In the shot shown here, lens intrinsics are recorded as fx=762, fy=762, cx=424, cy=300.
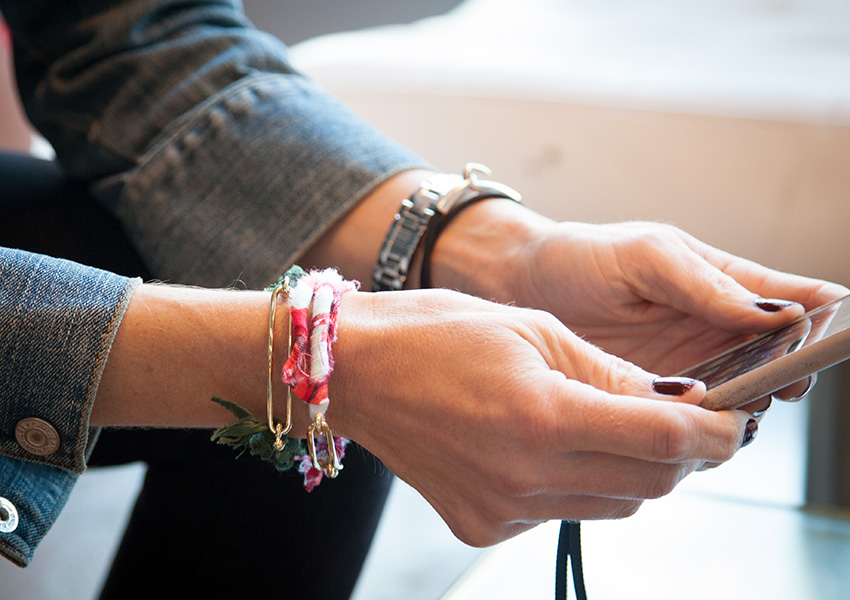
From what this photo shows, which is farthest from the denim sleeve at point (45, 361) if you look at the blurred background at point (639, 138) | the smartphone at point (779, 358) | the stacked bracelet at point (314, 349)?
the blurred background at point (639, 138)

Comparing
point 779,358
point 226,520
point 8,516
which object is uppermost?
point 779,358

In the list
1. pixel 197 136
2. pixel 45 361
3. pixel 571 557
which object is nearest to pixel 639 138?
pixel 197 136

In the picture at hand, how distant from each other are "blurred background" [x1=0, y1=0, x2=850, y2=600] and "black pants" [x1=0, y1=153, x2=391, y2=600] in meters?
0.28

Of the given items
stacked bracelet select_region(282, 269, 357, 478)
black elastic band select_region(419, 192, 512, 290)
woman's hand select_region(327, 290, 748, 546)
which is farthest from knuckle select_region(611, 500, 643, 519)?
black elastic band select_region(419, 192, 512, 290)

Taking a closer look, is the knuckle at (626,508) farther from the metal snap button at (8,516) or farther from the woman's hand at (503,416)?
the metal snap button at (8,516)

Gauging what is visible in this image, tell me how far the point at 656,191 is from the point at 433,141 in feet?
1.24

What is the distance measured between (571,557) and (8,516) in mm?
332

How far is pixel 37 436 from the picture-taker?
1.43 ft

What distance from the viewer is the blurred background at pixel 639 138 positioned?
0.98m

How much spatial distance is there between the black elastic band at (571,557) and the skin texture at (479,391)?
49 millimetres

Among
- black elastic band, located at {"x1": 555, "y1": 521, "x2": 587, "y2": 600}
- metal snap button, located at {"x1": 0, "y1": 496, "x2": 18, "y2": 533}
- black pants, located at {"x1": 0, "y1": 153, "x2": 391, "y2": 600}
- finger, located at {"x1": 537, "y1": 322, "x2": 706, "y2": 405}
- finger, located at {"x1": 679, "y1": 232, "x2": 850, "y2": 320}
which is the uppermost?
finger, located at {"x1": 537, "y1": 322, "x2": 706, "y2": 405}

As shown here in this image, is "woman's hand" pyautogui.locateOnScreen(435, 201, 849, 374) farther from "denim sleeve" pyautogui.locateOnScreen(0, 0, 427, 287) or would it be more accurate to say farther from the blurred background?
the blurred background

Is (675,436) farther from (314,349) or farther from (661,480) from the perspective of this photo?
(314,349)

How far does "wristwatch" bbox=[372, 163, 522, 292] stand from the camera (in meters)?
0.64
